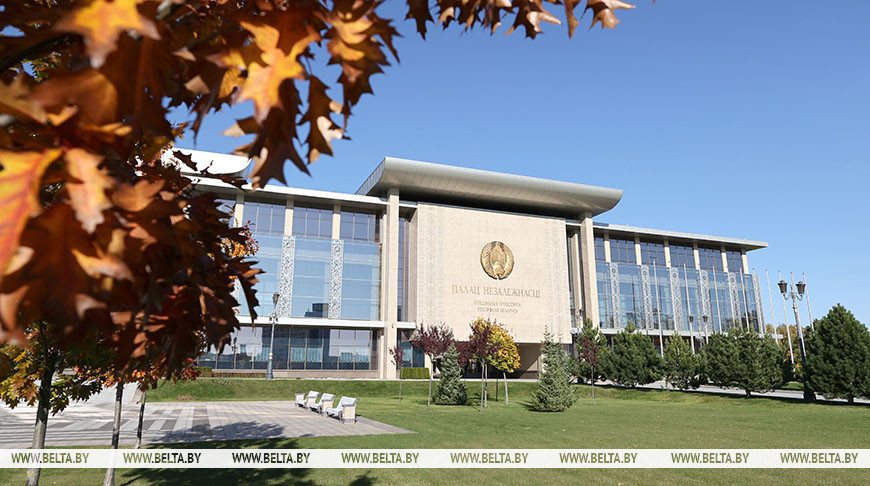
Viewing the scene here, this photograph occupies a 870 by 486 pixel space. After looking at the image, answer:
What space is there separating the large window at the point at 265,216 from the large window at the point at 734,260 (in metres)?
58.0

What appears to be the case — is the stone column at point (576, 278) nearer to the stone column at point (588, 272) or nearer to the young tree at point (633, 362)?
the stone column at point (588, 272)

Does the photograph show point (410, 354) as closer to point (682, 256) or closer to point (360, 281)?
point (360, 281)

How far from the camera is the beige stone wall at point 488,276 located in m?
48.0

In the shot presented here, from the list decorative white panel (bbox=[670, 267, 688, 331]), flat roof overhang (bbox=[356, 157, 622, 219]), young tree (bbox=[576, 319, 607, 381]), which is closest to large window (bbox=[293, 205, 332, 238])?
flat roof overhang (bbox=[356, 157, 622, 219])

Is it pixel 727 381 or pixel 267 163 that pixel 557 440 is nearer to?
pixel 267 163

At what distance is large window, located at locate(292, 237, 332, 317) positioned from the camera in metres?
45.7

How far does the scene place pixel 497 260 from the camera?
168 feet

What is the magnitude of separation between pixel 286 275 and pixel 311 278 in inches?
92.1

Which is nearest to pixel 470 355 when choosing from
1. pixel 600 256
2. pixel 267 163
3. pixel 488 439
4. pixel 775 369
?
pixel 488 439

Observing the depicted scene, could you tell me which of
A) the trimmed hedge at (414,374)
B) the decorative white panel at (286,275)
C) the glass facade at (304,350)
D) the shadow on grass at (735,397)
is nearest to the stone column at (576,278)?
the shadow on grass at (735,397)

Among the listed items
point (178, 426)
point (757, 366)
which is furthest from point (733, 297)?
point (178, 426)

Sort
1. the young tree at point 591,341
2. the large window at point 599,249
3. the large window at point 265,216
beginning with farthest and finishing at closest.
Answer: the large window at point 599,249
the large window at point 265,216
the young tree at point 591,341

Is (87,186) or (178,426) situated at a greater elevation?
(87,186)

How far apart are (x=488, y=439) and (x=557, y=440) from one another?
2041mm
